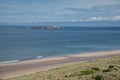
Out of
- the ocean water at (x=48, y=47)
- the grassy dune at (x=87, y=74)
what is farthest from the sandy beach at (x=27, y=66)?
the grassy dune at (x=87, y=74)

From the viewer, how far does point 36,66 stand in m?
31.7

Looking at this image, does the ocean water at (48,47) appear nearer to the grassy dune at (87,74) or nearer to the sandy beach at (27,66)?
the sandy beach at (27,66)

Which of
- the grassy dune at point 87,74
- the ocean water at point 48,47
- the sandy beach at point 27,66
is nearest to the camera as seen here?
the grassy dune at point 87,74

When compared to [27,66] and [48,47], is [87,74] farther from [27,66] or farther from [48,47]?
[48,47]

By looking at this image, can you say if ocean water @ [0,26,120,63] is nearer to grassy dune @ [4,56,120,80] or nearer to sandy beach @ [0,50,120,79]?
sandy beach @ [0,50,120,79]

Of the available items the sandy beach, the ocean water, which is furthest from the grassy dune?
the ocean water

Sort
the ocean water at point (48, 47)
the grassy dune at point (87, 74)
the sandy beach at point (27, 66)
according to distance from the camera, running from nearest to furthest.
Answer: the grassy dune at point (87, 74), the sandy beach at point (27, 66), the ocean water at point (48, 47)

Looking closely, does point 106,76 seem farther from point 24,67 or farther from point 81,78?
point 24,67

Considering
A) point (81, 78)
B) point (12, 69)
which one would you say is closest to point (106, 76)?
point (81, 78)

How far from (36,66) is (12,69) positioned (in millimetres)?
3153

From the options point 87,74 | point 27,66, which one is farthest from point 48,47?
point 87,74

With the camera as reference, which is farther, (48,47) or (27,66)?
(48,47)

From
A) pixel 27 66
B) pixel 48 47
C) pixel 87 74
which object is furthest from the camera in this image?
pixel 48 47

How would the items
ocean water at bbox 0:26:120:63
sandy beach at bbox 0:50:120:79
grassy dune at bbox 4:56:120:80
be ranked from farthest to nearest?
ocean water at bbox 0:26:120:63 → sandy beach at bbox 0:50:120:79 → grassy dune at bbox 4:56:120:80
